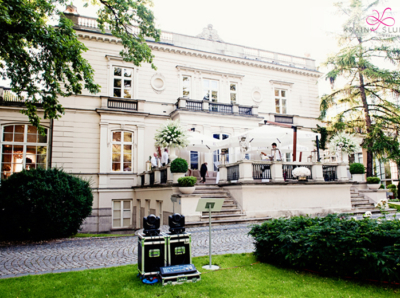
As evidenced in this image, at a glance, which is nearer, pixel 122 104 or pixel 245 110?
pixel 122 104

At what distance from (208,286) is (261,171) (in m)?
9.90

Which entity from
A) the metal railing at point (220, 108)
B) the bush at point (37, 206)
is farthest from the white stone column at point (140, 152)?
the bush at point (37, 206)

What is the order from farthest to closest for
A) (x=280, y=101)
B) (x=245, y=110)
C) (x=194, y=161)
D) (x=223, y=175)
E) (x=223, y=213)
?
(x=280, y=101)
(x=245, y=110)
(x=194, y=161)
(x=223, y=175)
(x=223, y=213)

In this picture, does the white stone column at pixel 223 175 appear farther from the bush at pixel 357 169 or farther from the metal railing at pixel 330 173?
the bush at pixel 357 169

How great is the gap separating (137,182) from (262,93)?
12.9 meters

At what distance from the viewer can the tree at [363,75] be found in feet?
69.7

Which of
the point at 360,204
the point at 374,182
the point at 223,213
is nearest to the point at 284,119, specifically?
the point at 374,182

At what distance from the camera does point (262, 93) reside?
2477 centimetres

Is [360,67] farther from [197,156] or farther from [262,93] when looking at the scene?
[197,156]

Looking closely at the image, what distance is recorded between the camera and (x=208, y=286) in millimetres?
4895

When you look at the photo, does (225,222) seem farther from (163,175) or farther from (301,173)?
(301,173)

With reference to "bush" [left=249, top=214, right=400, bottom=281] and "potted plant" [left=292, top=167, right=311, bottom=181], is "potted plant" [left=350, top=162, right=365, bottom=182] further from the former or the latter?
"bush" [left=249, top=214, right=400, bottom=281]

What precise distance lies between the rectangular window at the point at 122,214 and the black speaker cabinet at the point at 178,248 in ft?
49.5

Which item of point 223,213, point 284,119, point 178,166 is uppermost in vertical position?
point 284,119
